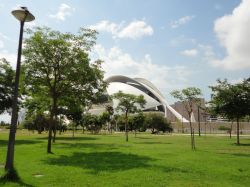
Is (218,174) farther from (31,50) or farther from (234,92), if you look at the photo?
(234,92)

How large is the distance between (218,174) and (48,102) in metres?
22.2

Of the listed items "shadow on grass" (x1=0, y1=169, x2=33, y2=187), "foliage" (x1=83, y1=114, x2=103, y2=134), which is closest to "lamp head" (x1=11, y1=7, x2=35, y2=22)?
"shadow on grass" (x1=0, y1=169, x2=33, y2=187)

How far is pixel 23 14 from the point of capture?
13492 mm

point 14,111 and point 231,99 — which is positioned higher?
point 231,99

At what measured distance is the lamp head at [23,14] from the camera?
13.4m

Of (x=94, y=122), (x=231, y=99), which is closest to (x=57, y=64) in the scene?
(x=231, y=99)

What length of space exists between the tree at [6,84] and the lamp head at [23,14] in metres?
31.9

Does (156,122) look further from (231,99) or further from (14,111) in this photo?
(14,111)

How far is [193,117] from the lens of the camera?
147750 millimetres

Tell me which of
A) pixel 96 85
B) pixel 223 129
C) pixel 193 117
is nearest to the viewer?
pixel 96 85

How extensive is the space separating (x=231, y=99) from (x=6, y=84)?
1076 inches

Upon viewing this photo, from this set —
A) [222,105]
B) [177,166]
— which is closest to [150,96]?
[222,105]

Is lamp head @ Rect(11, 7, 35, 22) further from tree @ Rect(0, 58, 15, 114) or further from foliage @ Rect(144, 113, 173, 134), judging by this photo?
foliage @ Rect(144, 113, 173, 134)

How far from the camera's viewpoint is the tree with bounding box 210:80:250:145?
132ft
